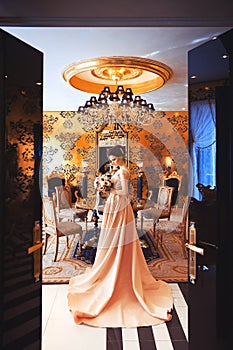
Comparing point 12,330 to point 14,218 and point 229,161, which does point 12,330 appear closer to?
point 14,218

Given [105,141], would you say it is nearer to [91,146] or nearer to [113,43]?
[91,146]

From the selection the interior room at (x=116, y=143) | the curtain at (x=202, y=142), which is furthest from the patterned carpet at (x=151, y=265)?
the curtain at (x=202, y=142)

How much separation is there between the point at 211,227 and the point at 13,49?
141 cm

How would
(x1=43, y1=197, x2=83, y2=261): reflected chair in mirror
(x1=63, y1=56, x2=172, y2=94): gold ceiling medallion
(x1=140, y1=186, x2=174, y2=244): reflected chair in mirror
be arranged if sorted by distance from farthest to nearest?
(x1=140, y1=186, x2=174, y2=244): reflected chair in mirror < (x1=43, y1=197, x2=83, y2=261): reflected chair in mirror < (x1=63, y1=56, x2=172, y2=94): gold ceiling medallion

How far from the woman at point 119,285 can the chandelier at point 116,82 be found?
1.10 m

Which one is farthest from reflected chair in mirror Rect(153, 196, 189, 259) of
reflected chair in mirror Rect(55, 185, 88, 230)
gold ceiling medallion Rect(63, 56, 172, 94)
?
gold ceiling medallion Rect(63, 56, 172, 94)

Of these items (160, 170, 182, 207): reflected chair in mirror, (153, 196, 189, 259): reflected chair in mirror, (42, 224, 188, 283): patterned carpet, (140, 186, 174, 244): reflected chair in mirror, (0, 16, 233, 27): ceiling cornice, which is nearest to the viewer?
(0, 16, 233, 27): ceiling cornice

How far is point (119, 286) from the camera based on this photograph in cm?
247

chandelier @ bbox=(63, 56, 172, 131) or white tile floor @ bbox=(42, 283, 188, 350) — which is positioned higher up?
chandelier @ bbox=(63, 56, 172, 131)

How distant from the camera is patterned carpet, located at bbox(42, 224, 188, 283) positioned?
3139mm

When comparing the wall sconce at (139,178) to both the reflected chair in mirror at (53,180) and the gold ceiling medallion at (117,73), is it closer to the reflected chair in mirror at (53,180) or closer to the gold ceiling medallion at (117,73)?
the reflected chair in mirror at (53,180)

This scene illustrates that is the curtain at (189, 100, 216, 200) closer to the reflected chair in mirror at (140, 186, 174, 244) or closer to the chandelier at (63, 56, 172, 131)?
the chandelier at (63, 56, 172, 131)

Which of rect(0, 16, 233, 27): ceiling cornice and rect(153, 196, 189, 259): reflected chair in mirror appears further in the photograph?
rect(153, 196, 189, 259): reflected chair in mirror

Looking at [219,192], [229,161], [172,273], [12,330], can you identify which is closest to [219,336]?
[219,192]
